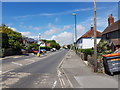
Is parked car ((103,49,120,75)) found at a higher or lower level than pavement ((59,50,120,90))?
higher

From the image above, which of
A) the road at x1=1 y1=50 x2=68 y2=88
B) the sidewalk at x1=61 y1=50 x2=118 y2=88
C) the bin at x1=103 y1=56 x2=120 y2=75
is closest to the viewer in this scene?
the sidewalk at x1=61 y1=50 x2=118 y2=88

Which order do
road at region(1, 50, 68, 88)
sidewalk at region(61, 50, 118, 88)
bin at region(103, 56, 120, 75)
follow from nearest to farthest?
1. sidewalk at region(61, 50, 118, 88)
2. road at region(1, 50, 68, 88)
3. bin at region(103, 56, 120, 75)

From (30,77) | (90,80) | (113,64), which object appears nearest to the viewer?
(90,80)

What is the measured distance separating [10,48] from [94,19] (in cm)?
2600

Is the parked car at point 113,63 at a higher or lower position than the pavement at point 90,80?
higher

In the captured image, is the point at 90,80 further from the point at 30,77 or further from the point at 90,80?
the point at 30,77

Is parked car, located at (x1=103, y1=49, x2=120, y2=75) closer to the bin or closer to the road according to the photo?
the bin

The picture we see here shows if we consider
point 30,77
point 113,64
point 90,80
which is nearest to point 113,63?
point 113,64

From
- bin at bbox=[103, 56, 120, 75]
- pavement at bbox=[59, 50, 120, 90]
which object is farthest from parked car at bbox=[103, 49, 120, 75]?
pavement at bbox=[59, 50, 120, 90]

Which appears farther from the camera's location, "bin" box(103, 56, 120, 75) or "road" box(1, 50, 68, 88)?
"bin" box(103, 56, 120, 75)

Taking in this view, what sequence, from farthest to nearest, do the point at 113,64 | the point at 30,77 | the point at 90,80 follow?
the point at 113,64
the point at 30,77
the point at 90,80

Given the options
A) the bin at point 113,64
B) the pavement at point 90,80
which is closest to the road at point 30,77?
the pavement at point 90,80

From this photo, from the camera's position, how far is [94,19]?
33.4ft

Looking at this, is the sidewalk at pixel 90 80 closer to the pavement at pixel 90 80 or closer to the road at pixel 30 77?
the pavement at pixel 90 80
